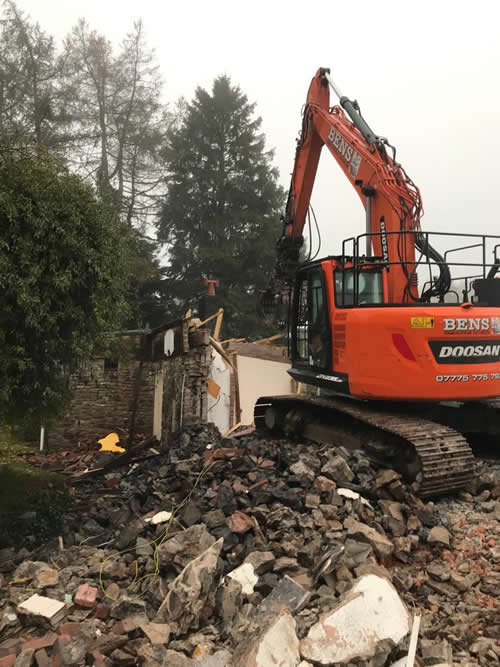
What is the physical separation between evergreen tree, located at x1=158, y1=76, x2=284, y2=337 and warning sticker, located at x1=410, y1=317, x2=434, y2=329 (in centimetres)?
1837

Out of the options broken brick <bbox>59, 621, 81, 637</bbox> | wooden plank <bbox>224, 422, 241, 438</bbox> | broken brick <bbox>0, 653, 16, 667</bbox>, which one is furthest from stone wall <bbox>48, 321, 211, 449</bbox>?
broken brick <bbox>0, 653, 16, 667</bbox>

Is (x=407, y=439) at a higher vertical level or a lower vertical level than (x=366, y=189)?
lower

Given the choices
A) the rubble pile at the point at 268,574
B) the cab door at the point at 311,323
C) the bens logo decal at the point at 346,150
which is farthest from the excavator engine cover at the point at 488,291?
the bens logo decal at the point at 346,150

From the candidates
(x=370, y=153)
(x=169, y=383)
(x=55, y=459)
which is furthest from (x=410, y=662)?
(x=55, y=459)

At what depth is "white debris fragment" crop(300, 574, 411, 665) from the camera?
308 cm

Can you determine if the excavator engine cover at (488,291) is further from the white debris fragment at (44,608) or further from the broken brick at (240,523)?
the white debris fragment at (44,608)

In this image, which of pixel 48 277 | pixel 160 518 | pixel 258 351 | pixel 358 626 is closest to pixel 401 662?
pixel 358 626

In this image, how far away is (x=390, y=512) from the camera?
5.04m

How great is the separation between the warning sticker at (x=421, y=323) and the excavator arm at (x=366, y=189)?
2.02 ft

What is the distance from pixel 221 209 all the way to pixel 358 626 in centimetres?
2504

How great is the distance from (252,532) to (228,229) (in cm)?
2295

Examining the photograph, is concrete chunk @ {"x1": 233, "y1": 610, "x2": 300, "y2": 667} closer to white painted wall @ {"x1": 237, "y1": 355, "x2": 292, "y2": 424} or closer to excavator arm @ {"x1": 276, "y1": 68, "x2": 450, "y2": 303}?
excavator arm @ {"x1": 276, "y1": 68, "x2": 450, "y2": 303}

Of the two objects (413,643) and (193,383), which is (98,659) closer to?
(413,643)

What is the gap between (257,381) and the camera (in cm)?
1307
